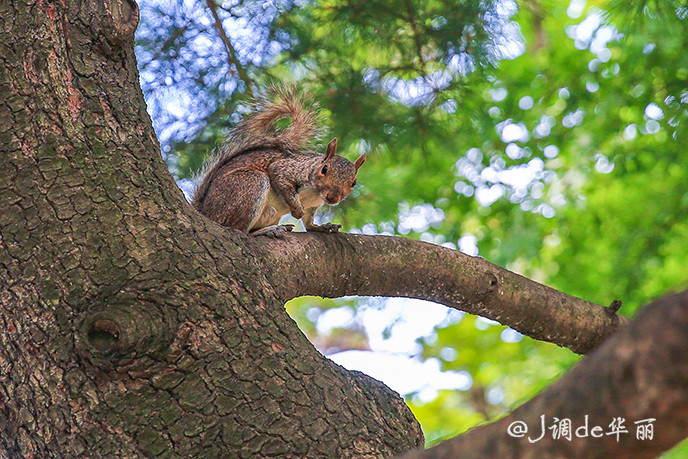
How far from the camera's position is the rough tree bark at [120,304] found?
4.28 ft

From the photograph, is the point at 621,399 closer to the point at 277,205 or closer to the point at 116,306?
the point at 116,306

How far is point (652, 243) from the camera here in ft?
12.1

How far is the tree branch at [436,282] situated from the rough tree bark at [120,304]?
34 cm

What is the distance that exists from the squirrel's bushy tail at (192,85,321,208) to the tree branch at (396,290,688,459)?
2061mm

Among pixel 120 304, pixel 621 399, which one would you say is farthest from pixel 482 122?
pixel 621 399

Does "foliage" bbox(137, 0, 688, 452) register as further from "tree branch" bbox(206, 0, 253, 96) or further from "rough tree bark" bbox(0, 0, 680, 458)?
"rough tree bark" bbox(0, 0, 680, 458)

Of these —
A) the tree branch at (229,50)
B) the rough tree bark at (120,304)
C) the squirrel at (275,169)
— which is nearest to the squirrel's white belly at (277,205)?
the squirrel at (275,169)

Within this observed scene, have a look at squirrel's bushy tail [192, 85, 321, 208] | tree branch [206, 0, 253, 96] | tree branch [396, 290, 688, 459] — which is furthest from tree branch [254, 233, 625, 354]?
tree branch [396, 290, 688, 459]

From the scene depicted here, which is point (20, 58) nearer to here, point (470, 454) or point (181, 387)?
point (181, 387)

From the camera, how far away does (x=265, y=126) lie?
106 inches

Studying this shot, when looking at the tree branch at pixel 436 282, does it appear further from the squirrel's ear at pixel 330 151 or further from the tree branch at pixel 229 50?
the tree branch at pixel 229 50

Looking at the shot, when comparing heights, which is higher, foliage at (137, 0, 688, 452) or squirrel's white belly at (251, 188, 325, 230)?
foliage at (137, 0, 688, 452)

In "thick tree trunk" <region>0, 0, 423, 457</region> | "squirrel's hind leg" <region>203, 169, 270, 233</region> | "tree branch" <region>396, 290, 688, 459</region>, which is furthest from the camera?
"squirrel's hind leg" <region>203, 169, 270, 233</region>

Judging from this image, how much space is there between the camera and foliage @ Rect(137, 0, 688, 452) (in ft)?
9.00
